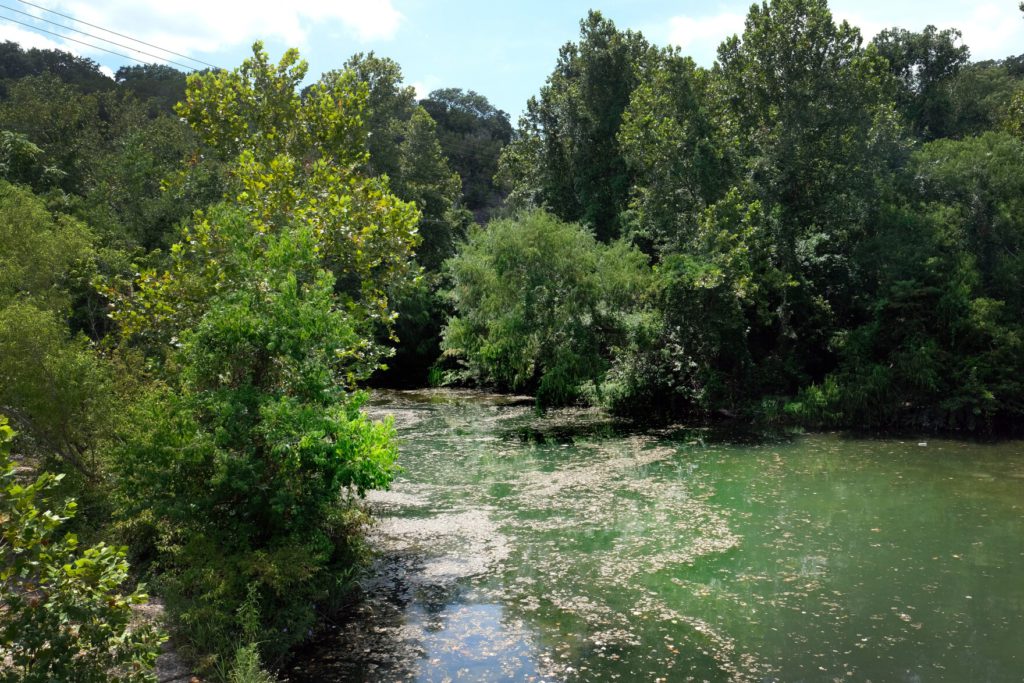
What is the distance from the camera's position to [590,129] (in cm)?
3381

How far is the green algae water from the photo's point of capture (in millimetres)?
7672

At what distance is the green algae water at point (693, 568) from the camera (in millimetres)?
7672

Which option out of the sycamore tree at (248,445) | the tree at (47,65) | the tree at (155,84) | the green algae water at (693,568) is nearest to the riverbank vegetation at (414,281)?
the sycamore tree at (248,445)

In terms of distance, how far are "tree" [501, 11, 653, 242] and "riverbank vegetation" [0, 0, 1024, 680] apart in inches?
5.1

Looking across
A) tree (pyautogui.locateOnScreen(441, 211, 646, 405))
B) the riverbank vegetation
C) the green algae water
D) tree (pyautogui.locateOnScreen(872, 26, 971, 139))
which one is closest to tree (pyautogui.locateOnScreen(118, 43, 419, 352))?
the riverbank vegetation

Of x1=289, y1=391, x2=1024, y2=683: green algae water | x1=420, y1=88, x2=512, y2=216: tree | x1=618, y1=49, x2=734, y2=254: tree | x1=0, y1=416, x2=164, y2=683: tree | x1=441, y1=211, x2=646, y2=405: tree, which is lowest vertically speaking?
x1=289, y1=391, x2=1024, y2=683: green algae water

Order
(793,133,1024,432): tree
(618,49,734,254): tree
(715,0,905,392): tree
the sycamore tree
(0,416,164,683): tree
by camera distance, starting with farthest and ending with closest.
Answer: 1. (618,49,734,254): tree
2. (715,0,905,392): tree
3. (793,133,1024,432): tree
4. the sycamore tree
5. (0,416,164,683): tree

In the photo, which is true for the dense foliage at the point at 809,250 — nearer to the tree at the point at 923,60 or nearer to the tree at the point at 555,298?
the tree at the point at 555,298

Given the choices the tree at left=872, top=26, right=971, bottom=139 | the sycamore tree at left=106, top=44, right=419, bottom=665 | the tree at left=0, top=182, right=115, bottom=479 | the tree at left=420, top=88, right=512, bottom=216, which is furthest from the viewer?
the tree at left=420, top=88, right=512, bottom=216

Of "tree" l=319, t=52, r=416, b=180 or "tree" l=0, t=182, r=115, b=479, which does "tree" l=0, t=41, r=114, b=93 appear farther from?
"tree" l=0, t=182, r=115, b=479

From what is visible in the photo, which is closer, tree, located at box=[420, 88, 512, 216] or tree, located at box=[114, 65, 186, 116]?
tree, located at box=[114, 65, 186, 116]

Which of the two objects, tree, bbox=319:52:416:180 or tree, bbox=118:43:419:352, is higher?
tree, bbox=319:52:416:180

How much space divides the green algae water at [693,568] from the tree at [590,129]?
17.6 m

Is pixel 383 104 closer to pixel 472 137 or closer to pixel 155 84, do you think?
pixel 472 137
